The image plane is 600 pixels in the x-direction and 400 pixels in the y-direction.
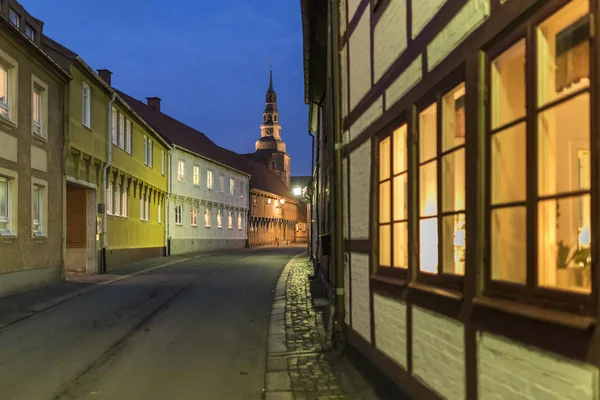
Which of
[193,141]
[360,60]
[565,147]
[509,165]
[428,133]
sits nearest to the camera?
[565,147]

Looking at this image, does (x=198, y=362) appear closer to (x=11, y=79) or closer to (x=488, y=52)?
(x=488, y=52)

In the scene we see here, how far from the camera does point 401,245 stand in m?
5.60

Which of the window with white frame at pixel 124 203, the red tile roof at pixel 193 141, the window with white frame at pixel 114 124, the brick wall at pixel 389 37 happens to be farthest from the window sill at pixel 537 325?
the red tile roof at pixel 193 141

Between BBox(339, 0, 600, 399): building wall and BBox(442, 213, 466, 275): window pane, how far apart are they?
0.55 feet

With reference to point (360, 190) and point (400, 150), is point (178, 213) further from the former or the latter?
point (400, 150)

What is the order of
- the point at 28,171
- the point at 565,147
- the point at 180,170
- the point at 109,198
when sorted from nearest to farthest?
1. the point at 565,147
2. the point at 28,171
3. the point at 109,198
4. the point at 180,170

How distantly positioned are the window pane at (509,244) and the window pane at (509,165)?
0.28 ft

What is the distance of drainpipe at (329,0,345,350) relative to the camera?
7801 mm

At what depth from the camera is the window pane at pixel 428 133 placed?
475 centimetres

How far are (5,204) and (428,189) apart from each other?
37.4 feet

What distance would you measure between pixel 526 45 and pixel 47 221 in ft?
48.0

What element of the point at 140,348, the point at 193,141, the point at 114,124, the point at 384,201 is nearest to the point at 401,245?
the point at 384,201

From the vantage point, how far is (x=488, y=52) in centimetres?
356

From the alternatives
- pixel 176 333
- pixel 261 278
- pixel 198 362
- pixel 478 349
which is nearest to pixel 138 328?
pixel 176 333
